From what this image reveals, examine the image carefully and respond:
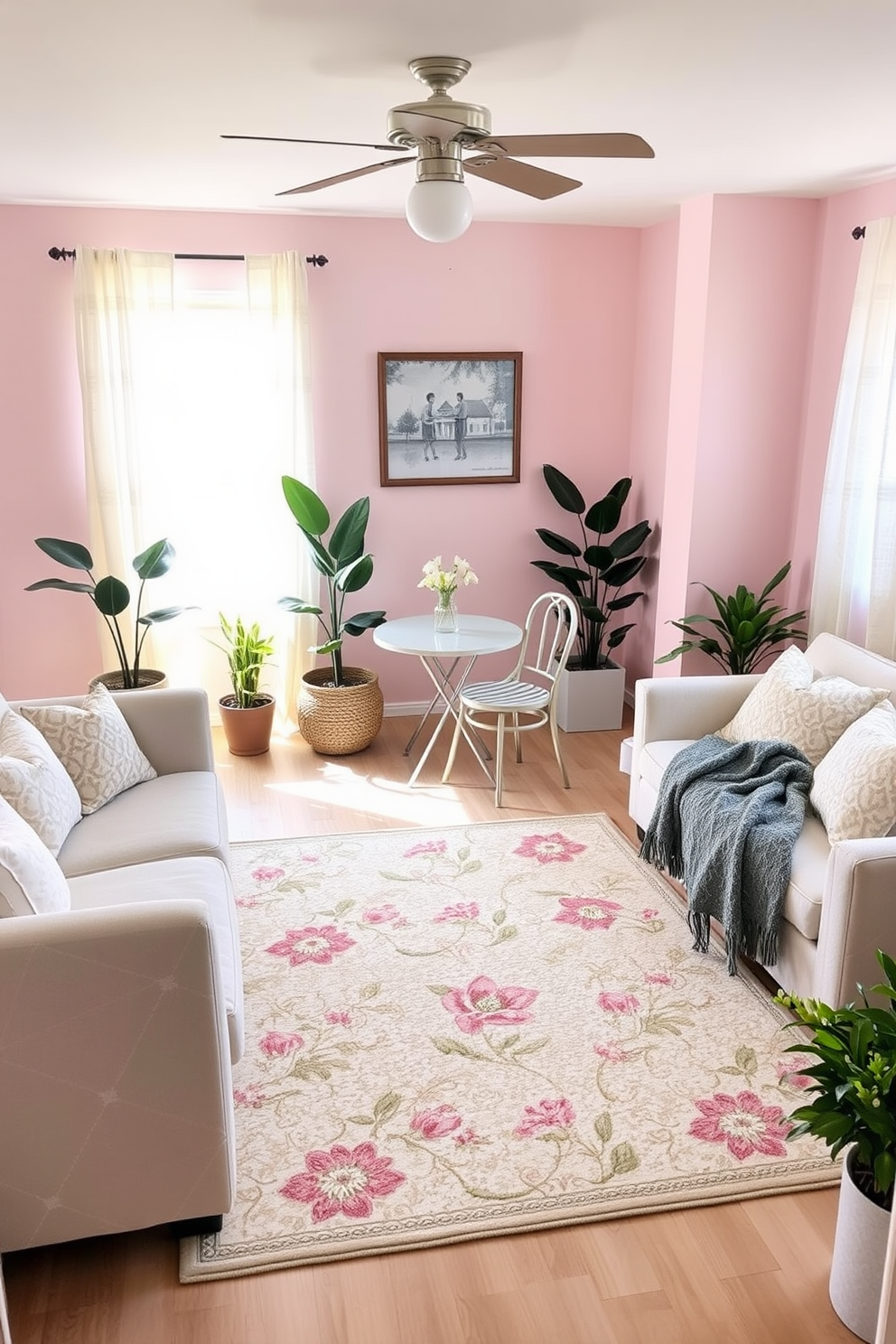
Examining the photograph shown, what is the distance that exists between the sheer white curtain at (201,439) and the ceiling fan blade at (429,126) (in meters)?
2.53

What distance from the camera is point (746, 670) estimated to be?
452 cm

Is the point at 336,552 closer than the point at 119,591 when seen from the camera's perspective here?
No

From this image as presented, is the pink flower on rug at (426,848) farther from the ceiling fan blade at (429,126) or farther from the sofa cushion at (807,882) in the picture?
the ceiling fan blade at (429,126)

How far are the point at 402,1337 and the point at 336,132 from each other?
122 inches

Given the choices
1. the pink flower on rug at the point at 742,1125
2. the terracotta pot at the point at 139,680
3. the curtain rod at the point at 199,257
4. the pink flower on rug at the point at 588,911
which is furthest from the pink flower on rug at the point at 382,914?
the curtain rod at the point at 199,257

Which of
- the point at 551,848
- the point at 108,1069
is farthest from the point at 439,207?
the point at 551,848

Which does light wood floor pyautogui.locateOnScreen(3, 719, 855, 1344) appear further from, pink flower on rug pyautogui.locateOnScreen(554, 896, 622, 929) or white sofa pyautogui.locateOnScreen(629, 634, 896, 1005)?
pink flower on rug pyautogui.locateOnScreen(554, 896, 622, 929)

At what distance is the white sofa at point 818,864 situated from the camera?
2455 millimetres

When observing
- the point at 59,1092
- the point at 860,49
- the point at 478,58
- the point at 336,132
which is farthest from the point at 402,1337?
the point at 336,132

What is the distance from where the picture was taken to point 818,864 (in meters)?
2.78

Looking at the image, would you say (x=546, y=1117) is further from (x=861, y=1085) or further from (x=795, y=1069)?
(x=861, y=1085)

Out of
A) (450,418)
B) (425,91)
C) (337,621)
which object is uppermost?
(425,91)

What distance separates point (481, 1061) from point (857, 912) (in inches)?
39.5

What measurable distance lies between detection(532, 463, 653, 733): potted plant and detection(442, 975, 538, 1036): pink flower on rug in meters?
2.29
